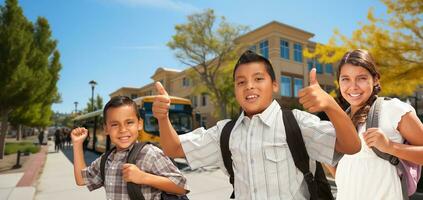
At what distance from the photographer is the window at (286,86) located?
110 ft

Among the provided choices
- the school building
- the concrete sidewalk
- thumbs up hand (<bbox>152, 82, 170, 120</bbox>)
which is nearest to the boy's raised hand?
thumbs up hand (<bbox>152, 82, 170, 120</bbox>)

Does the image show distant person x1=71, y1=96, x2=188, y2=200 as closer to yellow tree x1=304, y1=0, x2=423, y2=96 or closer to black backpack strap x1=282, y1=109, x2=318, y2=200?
black backpack strap x1=282, y1=109, x2=318, y2=200

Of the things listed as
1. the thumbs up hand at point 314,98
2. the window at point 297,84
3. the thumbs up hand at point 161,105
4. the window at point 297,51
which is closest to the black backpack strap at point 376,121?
the thumbs up hand at point 314,98

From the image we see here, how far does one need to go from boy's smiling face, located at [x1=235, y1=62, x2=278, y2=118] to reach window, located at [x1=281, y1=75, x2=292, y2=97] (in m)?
32.3

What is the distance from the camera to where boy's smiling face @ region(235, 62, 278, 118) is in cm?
186

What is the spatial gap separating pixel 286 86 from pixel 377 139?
3298cm

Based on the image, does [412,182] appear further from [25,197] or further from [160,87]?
[25,197]

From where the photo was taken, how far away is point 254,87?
6.07ft

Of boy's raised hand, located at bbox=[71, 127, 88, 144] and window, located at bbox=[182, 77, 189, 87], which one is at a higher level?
window, located at bbox=[182, 77, 189, 87]

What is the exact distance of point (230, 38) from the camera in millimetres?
24266

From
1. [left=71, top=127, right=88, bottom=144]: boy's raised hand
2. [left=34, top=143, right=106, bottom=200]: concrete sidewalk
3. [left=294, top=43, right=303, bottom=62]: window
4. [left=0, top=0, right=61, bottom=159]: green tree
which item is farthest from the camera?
[left=294, top=43, right=303, bottom=62]: window

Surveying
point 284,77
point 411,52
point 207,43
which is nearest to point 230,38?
point 207,43

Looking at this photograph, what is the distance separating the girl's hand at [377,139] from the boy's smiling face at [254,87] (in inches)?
21.5

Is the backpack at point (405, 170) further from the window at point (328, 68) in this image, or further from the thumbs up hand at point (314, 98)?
the window at point (328, 68)
